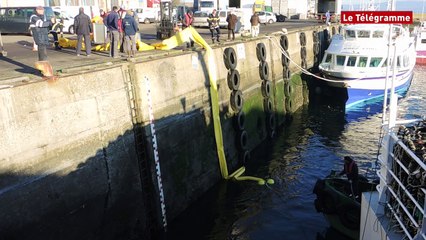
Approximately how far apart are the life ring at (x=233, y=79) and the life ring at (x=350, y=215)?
22.3 ft

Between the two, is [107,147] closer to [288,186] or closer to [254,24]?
[288,186]

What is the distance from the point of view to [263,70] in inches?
770

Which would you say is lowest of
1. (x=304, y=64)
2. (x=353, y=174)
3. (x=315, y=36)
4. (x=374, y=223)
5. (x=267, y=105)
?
(x=267, y=105)

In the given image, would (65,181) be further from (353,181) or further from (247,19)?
(247,19)

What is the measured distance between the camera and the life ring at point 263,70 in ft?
64.0

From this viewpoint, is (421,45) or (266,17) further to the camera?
(266,17)

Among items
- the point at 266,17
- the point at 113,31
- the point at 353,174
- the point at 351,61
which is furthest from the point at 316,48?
the point at 353,174

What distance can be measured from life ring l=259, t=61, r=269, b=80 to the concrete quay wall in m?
4.33

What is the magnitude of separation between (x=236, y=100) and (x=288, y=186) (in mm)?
3760

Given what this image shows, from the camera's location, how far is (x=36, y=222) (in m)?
8.05

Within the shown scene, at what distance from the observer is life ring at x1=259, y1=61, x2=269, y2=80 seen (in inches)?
768

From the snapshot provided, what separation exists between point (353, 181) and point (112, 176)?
5.98 metres

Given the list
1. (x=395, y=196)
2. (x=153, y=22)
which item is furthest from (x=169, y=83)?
(x=153, y=22)

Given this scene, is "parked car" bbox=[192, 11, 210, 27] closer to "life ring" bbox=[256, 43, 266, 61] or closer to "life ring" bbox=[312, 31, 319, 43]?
"life ring" bbox=[312, 31, 319, 43]
